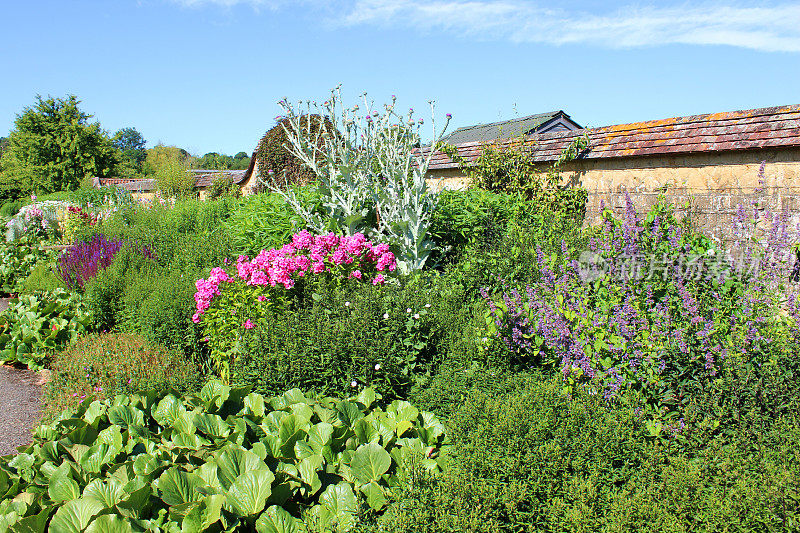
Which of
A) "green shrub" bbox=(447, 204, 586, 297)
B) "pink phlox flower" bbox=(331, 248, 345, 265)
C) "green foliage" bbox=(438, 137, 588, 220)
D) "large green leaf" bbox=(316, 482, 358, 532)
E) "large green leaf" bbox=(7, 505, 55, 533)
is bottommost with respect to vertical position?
"large green leaf" bbox=(316, 482, 358, 532)

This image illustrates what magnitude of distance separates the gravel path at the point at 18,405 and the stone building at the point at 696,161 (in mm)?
5909

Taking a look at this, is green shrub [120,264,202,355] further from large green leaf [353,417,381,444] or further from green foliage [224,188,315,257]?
large green leaf [353,417,381,444]

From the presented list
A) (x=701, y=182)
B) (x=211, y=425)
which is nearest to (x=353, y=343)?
(x=211, y=425)

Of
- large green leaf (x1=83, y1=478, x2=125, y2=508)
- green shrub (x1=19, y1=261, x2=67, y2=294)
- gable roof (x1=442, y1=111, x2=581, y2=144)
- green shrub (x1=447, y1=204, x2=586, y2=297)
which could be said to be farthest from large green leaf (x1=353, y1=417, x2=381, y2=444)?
gable roof (x1=442, y1=111, x2=581, y2=144)

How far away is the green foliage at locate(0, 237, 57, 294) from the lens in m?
9.62

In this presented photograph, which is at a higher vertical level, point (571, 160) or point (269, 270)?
point (571, 160)

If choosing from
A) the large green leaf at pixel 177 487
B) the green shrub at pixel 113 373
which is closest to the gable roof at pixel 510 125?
the green shrub at pixel 113 373

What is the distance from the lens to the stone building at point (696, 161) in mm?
6383

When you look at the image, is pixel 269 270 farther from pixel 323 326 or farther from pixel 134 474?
pixel 134 474

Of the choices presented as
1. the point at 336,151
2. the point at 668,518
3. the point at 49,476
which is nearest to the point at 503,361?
the point at 668,518

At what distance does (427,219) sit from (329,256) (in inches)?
58.9

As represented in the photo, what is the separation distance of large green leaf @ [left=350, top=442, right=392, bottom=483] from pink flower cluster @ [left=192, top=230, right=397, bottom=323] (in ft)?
8.13

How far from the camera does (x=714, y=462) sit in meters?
2.52

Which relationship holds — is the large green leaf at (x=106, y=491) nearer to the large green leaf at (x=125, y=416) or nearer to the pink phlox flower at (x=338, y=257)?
the large green leaf at (x=125, y=416)
